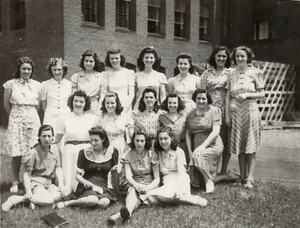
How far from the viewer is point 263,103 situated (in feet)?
36.8

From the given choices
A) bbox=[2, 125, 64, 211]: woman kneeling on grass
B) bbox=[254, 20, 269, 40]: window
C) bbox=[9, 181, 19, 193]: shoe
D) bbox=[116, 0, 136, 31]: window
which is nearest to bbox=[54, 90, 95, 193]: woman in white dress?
bbox=[2, 125, 64, 211]: woman kneeling on grass

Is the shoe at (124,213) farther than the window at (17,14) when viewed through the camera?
No

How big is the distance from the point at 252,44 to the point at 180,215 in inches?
395

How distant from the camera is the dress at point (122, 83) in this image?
4.60 meters

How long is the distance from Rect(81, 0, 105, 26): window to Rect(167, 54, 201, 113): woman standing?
8.19ft

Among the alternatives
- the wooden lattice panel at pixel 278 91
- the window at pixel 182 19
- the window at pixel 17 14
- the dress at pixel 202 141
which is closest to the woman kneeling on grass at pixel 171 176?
the dress at pixel 202 141

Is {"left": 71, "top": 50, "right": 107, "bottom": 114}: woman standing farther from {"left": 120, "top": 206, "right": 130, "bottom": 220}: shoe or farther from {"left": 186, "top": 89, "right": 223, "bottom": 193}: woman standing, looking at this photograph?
{"left": 120, "top": 206, "right": 130, "bottom": 220}: shoe

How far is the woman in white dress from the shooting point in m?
3.94

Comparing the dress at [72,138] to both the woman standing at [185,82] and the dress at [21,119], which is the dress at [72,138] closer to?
the dress at [21,119]

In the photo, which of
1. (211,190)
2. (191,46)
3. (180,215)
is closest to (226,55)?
(211,190)

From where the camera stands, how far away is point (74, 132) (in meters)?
3.99

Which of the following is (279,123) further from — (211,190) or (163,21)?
(211,190)

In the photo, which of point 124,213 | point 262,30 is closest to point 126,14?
A: point 124,213

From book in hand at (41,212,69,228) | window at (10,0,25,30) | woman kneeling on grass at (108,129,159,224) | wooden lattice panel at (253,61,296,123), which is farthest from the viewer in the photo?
wooden lattice panel at (253,61,296,123)
